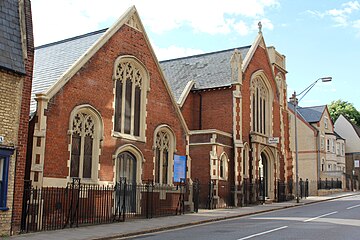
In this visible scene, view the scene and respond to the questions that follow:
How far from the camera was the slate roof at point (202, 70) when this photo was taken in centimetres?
3375

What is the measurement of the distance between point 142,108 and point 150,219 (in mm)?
5834

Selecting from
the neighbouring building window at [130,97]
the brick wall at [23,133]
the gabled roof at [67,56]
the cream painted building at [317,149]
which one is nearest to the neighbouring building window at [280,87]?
the cream painted building at [317,149]

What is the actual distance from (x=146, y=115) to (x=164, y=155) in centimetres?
282

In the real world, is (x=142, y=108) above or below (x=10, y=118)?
above

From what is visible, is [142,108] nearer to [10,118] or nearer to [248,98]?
[10,118]

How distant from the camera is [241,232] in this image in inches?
607

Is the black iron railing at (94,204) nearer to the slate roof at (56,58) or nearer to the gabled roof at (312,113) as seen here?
the slate roof at (56,58)

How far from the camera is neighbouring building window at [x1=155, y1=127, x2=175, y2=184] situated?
2430 cm

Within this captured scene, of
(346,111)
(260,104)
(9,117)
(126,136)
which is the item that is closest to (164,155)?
(126,136)

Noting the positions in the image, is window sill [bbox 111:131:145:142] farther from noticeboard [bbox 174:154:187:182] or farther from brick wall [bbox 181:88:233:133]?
brick wall [bbox 181:88:233:133]

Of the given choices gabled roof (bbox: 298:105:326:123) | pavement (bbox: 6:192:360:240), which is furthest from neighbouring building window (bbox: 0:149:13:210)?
gabled roof (bbox: 298:105:326:123)

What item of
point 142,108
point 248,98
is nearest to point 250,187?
point 248,98

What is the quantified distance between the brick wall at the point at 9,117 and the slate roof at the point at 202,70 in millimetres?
18489

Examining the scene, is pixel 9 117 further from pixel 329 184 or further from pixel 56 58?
pixel 329 184
